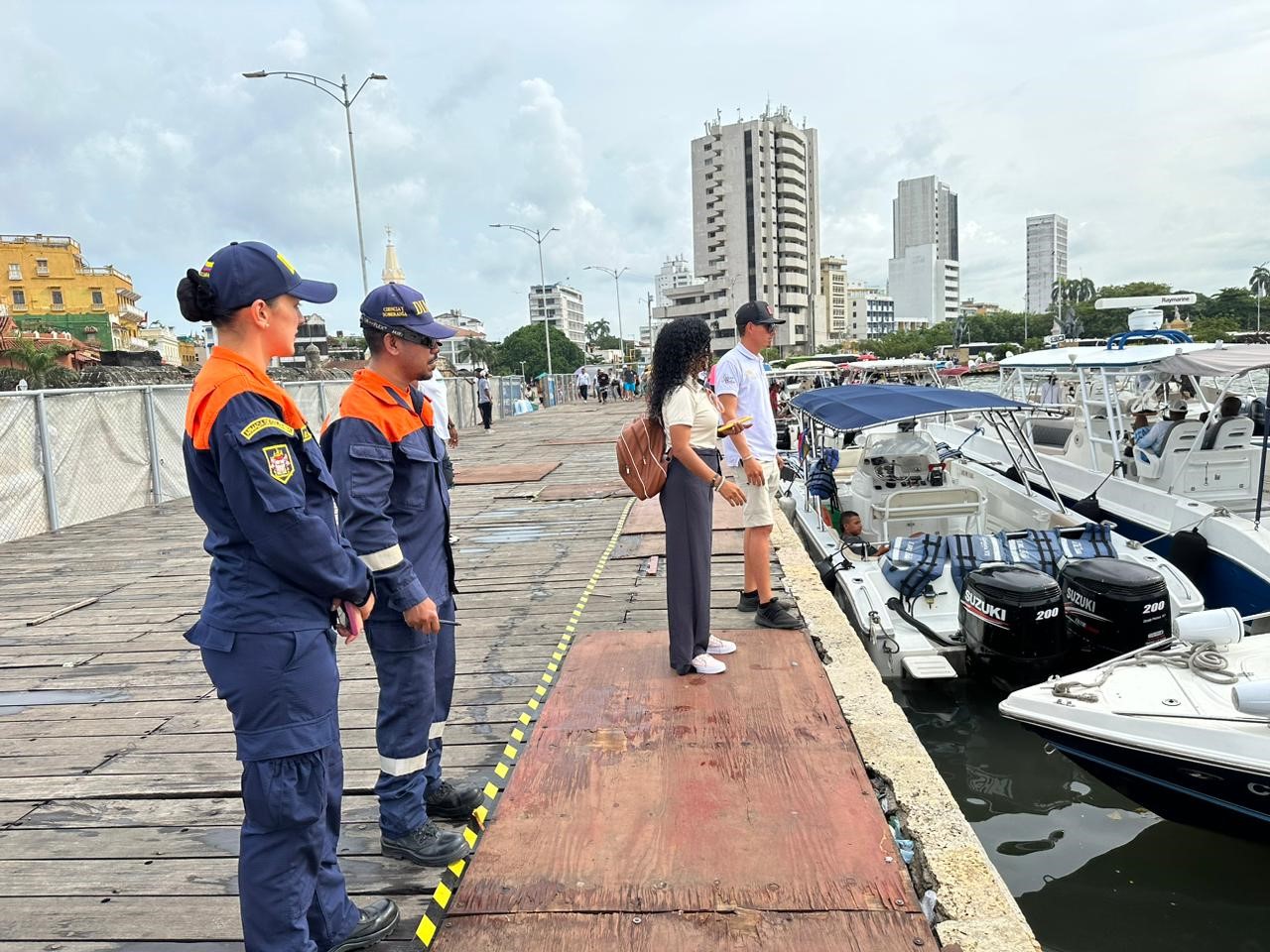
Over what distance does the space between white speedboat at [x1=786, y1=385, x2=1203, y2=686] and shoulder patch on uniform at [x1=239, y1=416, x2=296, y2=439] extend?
5.05 metres

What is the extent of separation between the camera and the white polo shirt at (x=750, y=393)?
513cm

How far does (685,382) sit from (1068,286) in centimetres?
14085

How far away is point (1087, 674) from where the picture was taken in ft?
15.5

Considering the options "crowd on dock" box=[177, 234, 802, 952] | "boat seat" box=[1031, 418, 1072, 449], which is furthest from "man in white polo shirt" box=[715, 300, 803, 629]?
"boat seat" box=[1031, 418, 1072, 449]

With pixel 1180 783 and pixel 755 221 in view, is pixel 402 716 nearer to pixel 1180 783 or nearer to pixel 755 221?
pixel 1180 783

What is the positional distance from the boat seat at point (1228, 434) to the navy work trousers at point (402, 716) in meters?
9.14

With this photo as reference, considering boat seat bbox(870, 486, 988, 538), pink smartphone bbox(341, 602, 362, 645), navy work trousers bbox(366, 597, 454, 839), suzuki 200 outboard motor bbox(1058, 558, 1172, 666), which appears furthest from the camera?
boat seat bbox(870, 486, 988, 538)

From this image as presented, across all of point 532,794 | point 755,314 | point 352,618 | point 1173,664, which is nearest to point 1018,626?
point 1173,664

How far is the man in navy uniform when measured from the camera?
267cm

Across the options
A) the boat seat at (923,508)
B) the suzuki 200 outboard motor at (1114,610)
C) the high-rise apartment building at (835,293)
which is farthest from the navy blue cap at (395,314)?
the high-rise apartment building at (835,293)

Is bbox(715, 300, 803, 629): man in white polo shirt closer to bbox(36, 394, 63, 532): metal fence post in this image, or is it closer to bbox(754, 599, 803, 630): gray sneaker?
bbox(754, 599, 803, 630): gray sneaker

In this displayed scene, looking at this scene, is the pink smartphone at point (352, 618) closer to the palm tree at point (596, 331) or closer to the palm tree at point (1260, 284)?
the palm tree at point (1260, 284)

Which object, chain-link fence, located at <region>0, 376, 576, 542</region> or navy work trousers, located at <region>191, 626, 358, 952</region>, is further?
chain-link fence, located at <region>0, 376, 576, 542</region>

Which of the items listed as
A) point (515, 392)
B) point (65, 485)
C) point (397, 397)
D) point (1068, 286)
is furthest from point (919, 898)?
point (1068, 286)
